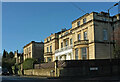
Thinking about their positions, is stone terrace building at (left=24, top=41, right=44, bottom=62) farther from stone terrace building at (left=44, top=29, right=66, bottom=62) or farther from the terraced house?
the terraced house

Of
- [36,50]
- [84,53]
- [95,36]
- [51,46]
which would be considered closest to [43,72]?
[84,53]

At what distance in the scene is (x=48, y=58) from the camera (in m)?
52.3

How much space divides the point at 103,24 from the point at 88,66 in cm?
1226

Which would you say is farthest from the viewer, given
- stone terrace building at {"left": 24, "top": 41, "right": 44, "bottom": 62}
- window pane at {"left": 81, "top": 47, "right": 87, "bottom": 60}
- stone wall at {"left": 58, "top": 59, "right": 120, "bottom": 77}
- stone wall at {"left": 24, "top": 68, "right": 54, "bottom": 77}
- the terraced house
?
stone terrace building at {"left": 24, "top": 41, "right": 44, "bottom": 62}

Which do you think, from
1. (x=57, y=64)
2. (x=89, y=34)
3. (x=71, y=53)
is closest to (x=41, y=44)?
(x=71, y=53)

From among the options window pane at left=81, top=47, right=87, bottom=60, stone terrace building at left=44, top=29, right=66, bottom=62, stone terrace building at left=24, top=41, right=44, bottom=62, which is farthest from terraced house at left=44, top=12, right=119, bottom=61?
stone terrace building at left=24, top=41, right=44, bottom=62

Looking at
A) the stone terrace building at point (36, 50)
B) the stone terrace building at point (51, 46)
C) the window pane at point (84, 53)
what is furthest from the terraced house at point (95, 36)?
the stone terrace building at point (36, 50)

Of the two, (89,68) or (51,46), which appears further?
(51,46)

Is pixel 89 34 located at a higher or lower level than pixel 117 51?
higher

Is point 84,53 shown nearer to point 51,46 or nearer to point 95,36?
point 95,36

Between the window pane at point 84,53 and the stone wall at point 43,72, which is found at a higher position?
the window pane at point 84,53

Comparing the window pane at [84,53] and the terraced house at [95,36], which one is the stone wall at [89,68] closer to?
the terraced house at [95,36]

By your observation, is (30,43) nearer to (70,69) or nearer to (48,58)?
(48,58)

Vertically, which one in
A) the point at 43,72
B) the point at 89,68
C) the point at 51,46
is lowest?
the point at 43,72
